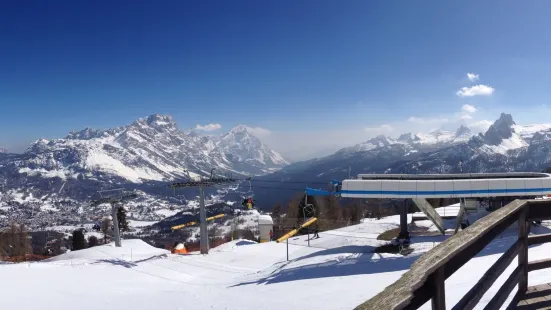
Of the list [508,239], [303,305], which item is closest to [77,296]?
[303,305]

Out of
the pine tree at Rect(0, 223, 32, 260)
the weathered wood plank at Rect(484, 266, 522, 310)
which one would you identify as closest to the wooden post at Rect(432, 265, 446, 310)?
the weathered wood plank at Rect(484, 266, 522, 310)

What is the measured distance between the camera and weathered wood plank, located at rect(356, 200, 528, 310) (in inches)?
87.6

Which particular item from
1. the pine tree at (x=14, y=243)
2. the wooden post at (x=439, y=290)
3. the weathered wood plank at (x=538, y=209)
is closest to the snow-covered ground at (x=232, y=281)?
the weathered wood plank at (x=538, y=209)

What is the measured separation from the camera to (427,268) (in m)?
2.35

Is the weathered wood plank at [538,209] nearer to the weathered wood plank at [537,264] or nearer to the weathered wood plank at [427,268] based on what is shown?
the weathered wood plank at [537,264]

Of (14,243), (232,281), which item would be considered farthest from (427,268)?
(14,243)

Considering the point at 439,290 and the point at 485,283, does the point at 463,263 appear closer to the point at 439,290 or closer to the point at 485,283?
the point at 439,290

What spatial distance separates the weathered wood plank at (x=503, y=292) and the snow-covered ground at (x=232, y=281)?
445 cm

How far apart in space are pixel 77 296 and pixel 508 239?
85.3 feet

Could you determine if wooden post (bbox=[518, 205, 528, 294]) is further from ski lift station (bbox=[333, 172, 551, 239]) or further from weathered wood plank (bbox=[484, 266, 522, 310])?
ski lift station (bbox=[333, 172, 551, 239])

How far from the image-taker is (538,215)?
402 centimetres

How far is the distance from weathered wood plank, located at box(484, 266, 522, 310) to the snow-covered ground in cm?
445

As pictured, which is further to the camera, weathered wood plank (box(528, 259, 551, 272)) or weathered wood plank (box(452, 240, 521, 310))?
weathered wood plank (box(528, 259, 551, 272))

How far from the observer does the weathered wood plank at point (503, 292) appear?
3376 millimetres
